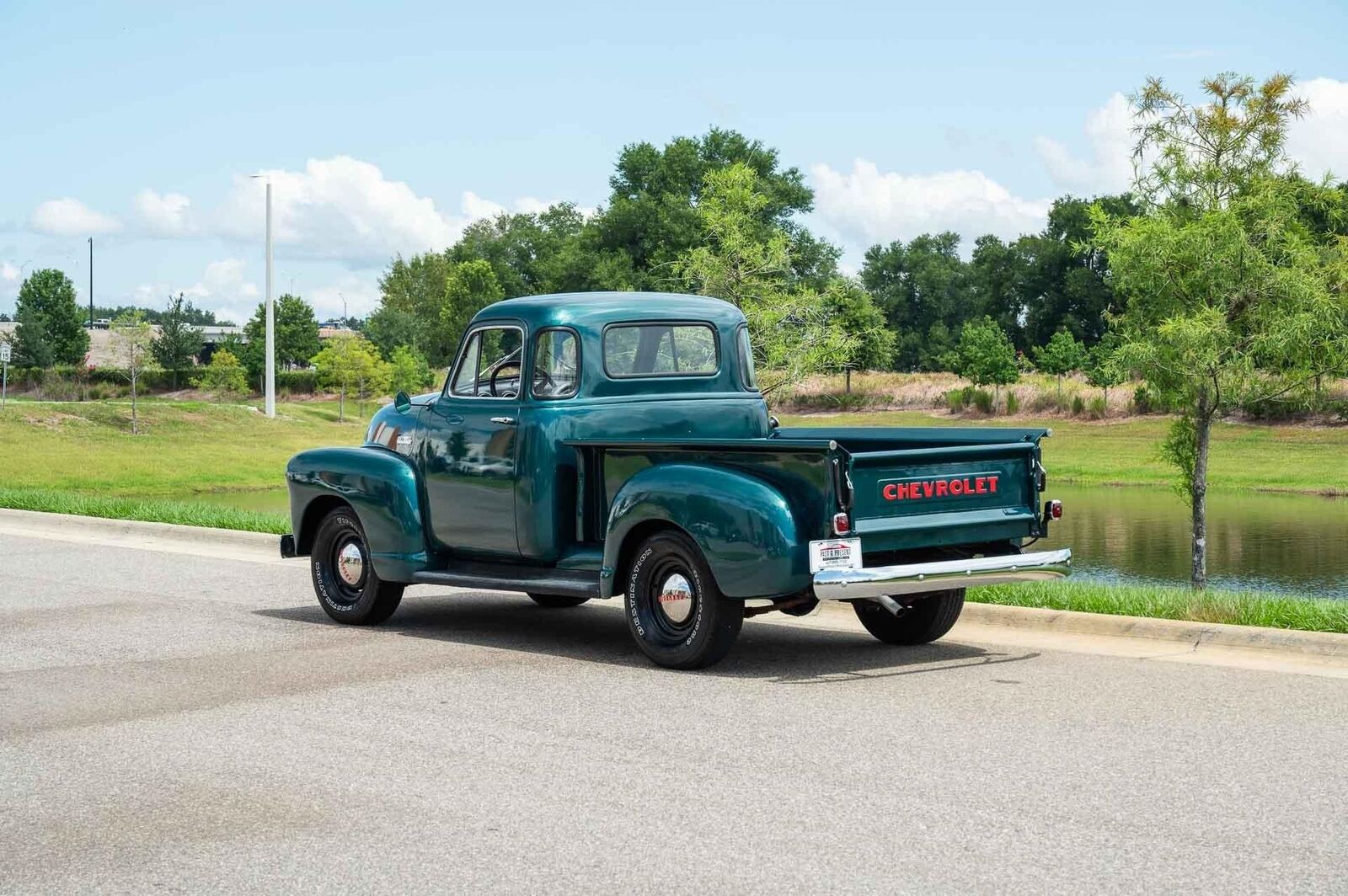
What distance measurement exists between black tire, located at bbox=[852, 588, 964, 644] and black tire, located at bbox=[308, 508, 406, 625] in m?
3.20

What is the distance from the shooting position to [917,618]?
32.1 feet

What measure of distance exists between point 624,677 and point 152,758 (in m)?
2.75

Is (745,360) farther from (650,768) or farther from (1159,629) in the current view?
(650,768)

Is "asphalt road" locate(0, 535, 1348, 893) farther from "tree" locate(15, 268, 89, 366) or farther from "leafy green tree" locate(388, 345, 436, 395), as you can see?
"tree" locate(15, 268, 89, 366)

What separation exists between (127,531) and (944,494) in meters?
12.7

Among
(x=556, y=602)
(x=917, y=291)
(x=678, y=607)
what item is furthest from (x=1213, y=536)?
(x=917, y=291)

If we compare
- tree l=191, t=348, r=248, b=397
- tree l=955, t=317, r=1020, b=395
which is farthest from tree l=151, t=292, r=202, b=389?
tree l=955, t=317, r=1020, b=395

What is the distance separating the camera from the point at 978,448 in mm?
8859

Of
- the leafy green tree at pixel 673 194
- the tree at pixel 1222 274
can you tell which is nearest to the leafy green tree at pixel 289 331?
the leafy green tree at pixel 673 194

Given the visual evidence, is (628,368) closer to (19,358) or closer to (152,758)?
(152,758)

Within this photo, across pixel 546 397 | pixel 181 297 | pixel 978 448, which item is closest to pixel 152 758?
pixel 546 397

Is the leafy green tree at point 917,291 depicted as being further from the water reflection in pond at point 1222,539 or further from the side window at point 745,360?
the side window at point 745,360

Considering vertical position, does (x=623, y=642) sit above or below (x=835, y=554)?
below

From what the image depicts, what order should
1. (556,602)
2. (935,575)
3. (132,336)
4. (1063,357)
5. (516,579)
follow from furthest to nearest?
(1063,357)
(132,336)
(556,602)
(516,579)
(935,575)
